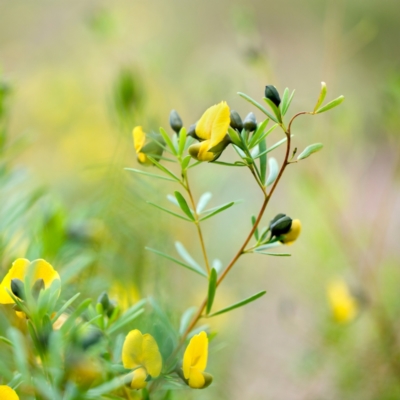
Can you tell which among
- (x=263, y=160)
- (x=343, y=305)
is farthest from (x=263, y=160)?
(x=343, y=305)

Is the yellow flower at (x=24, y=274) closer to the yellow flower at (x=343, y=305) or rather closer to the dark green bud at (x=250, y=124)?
the dark green bud at (x=250, y=124)

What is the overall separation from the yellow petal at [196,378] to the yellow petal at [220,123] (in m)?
0.10

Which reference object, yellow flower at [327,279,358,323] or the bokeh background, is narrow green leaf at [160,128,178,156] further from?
yellow flower at [327,279,358,323]

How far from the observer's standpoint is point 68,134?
38.1 inches

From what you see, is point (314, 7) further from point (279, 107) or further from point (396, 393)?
point (279, 107)

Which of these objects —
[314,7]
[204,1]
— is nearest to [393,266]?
[314,7]

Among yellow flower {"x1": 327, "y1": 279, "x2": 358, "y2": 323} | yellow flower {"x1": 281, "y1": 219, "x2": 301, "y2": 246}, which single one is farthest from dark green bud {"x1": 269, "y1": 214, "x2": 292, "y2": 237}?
yellow flower {"x1": 327, "y1": 279, "x2": 358, "y2": 323}

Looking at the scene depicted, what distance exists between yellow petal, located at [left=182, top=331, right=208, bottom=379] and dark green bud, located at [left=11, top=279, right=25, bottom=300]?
70mm

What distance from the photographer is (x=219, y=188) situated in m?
0.71

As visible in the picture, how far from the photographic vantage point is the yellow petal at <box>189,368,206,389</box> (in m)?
0.20

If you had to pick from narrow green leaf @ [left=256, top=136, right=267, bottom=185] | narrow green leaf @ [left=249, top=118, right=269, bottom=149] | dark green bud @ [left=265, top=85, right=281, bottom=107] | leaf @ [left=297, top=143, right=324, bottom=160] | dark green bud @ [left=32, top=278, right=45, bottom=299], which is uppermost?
dark green bud @ [left=265, top=85, right=281, bottom=107]

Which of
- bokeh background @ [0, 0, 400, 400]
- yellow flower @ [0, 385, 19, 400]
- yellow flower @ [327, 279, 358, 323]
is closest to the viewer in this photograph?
yellow flower @ [0, 385, 19, 400]

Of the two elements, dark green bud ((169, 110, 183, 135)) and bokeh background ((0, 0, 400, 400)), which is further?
bokeh background ((0, 0, 400, 400))

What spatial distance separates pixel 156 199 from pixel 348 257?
43cm
